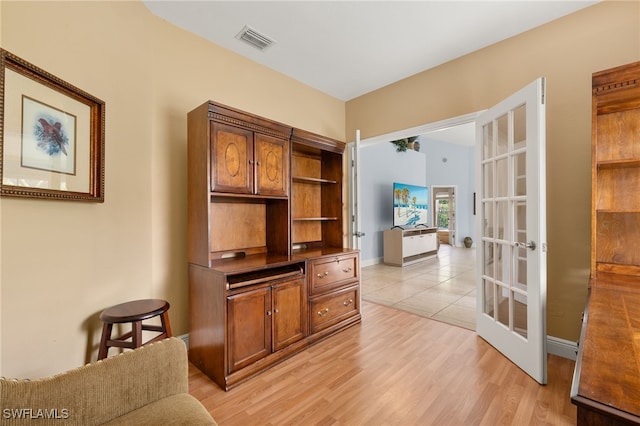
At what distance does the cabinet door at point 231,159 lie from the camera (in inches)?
84.1

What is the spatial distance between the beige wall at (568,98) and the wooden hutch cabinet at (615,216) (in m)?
0.24

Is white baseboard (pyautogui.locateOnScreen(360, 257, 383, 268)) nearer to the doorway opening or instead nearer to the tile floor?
the tile floor

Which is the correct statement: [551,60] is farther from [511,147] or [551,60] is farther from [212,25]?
[212,25]

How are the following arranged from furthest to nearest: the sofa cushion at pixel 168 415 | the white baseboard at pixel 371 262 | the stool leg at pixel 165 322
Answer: the white baseboard at pixel 371 262
the stool leg at pixel 165 322
the sofa cushion at pixel 168 415

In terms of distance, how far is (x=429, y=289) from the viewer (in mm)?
4383

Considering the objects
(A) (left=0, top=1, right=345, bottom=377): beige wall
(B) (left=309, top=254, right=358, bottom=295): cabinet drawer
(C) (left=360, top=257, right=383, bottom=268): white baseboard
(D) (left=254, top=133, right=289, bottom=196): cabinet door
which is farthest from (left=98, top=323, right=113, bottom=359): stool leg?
(C) (left=360, top=257, right=383, bottom=268): white baseboard

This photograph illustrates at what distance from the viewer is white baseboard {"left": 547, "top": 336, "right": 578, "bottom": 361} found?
223 cm

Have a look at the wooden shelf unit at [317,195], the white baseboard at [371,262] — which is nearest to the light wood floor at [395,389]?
the wooden shelf unit at [317,195]

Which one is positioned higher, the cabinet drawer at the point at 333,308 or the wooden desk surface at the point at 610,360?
the wooden desk surface at the point at 610,360

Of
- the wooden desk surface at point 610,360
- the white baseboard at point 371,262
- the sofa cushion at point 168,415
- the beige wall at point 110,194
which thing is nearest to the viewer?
the wooden desk surface at point 610,360

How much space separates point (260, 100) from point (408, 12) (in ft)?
5.34

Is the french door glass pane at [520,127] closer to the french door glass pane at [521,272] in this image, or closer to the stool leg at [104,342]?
the french door glass pane at [521,272]

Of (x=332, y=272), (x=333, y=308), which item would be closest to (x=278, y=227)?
(x=332, y=272)

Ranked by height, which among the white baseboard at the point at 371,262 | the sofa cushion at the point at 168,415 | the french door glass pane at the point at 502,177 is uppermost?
the french door glass pane at the point at 502,177
